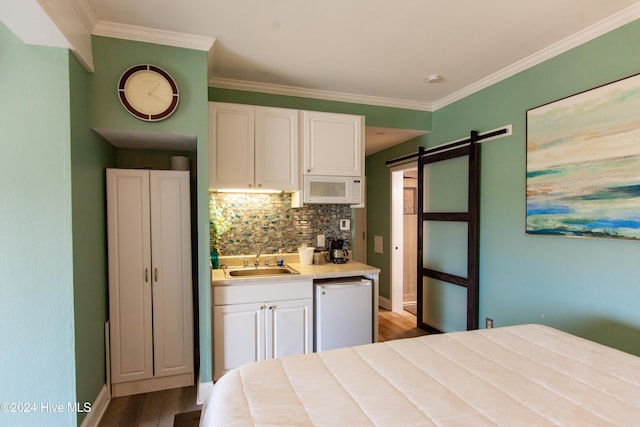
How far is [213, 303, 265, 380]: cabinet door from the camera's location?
247 cm

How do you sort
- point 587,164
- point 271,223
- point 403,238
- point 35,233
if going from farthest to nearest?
point 403,238, point 271,223, point 587,164, point 35,233

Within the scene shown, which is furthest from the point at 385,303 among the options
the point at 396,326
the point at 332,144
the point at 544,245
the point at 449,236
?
the point at 332,144

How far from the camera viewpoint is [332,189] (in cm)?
310

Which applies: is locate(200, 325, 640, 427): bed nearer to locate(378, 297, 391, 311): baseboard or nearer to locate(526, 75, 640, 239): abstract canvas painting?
locate(526, 75, 640, 239): abstract canvas painting

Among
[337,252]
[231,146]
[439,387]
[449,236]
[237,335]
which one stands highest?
[231,146]

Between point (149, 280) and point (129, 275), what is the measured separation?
0.48 ft

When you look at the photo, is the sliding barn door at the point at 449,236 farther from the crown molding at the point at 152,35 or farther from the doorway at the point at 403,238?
the crown molding at the point at 152,35

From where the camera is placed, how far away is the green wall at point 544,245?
2.04 metres

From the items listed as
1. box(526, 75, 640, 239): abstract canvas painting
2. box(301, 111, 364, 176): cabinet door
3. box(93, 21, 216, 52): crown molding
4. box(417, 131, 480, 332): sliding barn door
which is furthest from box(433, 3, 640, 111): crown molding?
box(93, 21, 216, 52): crown molding

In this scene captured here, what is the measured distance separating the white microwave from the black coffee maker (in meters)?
0.46

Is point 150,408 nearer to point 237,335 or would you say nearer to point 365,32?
point 237,335

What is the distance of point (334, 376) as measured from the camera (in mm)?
1301

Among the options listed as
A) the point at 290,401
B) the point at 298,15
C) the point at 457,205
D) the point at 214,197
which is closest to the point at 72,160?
the point at 214,197

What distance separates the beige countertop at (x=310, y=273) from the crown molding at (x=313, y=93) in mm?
1733
